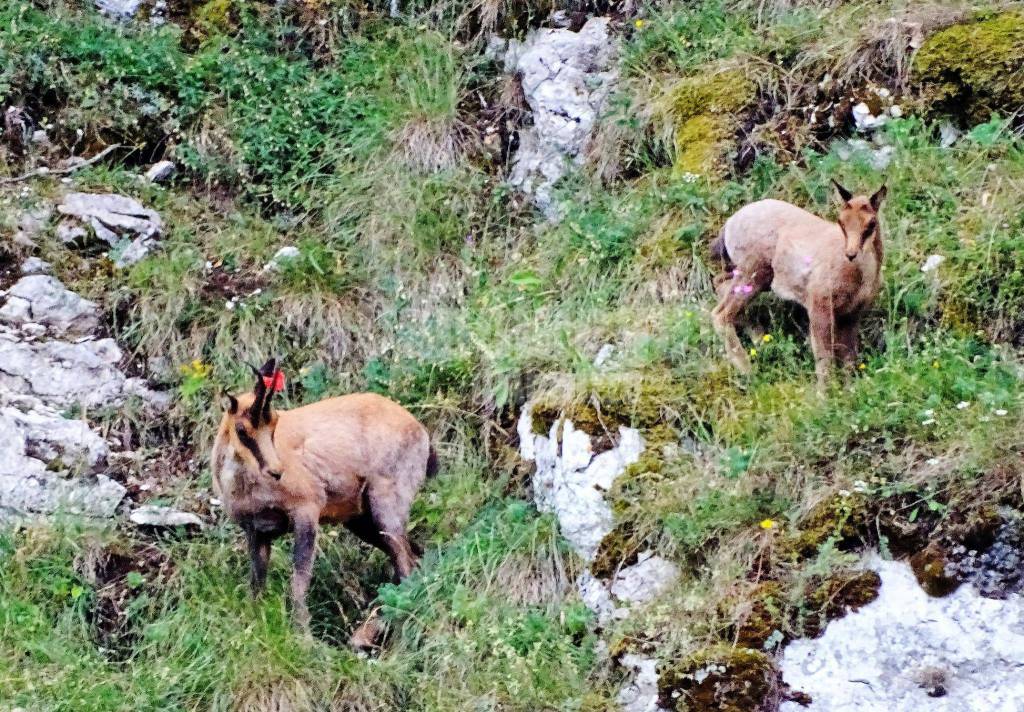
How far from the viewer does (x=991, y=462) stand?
563 cm

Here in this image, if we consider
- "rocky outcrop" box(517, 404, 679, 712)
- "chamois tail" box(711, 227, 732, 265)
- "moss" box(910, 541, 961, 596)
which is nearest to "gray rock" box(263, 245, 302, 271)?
"rocky outcrop" box(517, 404, 679, 712)

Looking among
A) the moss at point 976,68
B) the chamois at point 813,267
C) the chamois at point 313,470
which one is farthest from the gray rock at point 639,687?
the moss at point 976,68

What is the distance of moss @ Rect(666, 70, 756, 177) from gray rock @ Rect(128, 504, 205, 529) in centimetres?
365

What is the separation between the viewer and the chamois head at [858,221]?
20.9 ft

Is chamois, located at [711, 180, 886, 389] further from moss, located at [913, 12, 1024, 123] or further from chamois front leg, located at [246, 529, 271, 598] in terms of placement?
chamois front leg, located at [246, 529, 271, 598]

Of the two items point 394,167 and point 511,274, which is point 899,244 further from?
point 394,167

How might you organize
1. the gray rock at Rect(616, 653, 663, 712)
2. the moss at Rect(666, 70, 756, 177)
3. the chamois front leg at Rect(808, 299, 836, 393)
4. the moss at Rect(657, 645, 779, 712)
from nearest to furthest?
the moss at Rect(657, 645, 779, 712), the gray rock at Rect(616, 653, 663, 712), the chamois front leg at Rect(808, 299, 836, 393), the moss at Rect(666, 70, 756, 177)

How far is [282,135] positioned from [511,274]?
2.19 meters

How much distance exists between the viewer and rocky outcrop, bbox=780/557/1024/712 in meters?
5.04

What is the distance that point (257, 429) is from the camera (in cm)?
625

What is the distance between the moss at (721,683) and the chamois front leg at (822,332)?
1.78 metres

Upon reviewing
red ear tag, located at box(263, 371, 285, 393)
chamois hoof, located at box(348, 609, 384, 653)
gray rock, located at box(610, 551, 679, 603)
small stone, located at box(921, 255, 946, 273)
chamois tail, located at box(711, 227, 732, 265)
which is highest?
small stone, located at box(921, 255, 946, 273)

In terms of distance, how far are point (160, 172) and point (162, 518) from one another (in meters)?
3.08

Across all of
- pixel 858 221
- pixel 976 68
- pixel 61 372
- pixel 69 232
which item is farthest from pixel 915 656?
pixel 69 232
